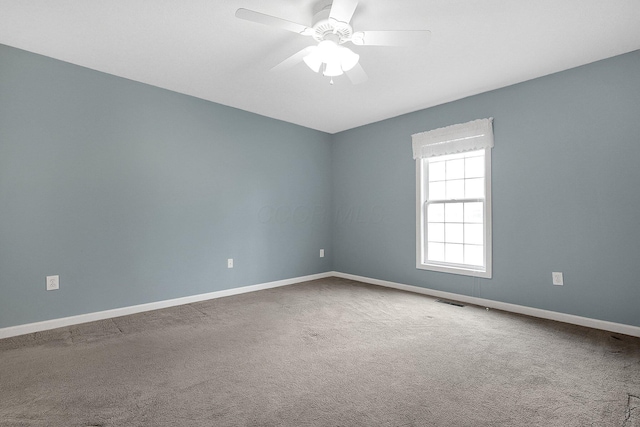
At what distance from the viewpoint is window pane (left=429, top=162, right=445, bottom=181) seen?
4277 mm

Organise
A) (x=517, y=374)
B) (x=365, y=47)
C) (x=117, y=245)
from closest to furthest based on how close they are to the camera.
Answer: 1. (x=517, y=374)
2. (x=365, y=47)
3. (x=117, y=245)

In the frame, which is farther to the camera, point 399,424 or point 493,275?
point 493,275

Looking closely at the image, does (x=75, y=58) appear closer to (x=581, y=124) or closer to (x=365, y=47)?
(x=365, y=47)

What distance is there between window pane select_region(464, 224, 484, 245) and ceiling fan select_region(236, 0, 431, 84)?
8.00 feet

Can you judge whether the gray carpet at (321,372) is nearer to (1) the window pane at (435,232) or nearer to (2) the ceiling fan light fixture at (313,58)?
(1) the window pane at (435,232)

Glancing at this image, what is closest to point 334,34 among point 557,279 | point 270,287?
point 557,279

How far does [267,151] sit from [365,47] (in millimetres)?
2320

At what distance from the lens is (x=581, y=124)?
3.09 meters

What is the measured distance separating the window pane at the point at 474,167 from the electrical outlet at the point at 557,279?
132cm

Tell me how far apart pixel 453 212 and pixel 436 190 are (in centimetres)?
38

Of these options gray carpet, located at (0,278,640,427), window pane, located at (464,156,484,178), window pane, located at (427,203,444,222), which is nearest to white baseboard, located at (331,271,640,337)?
gray carpet, located at (0,278,640,427)

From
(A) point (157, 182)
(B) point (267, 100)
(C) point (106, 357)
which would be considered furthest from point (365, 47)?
(C) point (106, 357)

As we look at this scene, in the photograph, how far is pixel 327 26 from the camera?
2236 mm

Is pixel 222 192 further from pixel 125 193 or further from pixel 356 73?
pixel 356 73
